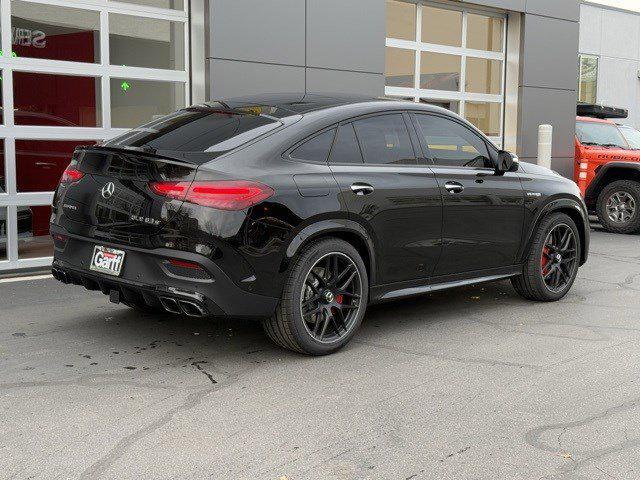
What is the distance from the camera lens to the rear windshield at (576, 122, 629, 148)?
13383 mm

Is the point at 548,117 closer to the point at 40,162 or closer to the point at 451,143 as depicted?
the point at 451,143

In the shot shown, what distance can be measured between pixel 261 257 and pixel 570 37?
11.0 meters

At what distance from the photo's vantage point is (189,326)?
18.6ft

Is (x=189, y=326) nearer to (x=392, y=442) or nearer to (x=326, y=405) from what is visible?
(x=326, y=405)

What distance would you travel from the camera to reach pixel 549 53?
44.8 feet

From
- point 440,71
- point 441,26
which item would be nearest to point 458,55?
point 440,71

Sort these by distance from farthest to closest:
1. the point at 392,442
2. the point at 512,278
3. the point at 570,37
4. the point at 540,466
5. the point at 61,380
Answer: the point at 570,37
the point at 512,278
the point at 61,380
the point at 392,442
the point at 540,466

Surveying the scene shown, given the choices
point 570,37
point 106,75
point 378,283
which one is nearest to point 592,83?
point 570,37

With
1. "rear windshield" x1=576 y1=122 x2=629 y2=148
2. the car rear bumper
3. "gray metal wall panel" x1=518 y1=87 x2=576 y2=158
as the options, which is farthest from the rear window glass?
the car rear bumper

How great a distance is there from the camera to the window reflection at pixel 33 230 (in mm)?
8148

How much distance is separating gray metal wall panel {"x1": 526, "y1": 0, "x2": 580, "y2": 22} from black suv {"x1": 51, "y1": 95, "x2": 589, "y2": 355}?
7958 mm

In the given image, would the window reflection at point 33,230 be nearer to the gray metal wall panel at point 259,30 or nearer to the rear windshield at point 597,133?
the gray metal wall panel at point 259,30

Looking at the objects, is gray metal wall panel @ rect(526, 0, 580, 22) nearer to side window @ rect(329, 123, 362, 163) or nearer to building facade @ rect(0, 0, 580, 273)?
building facade @ rect(0, 0, 580, 273)

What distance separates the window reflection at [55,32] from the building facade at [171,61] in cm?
1
